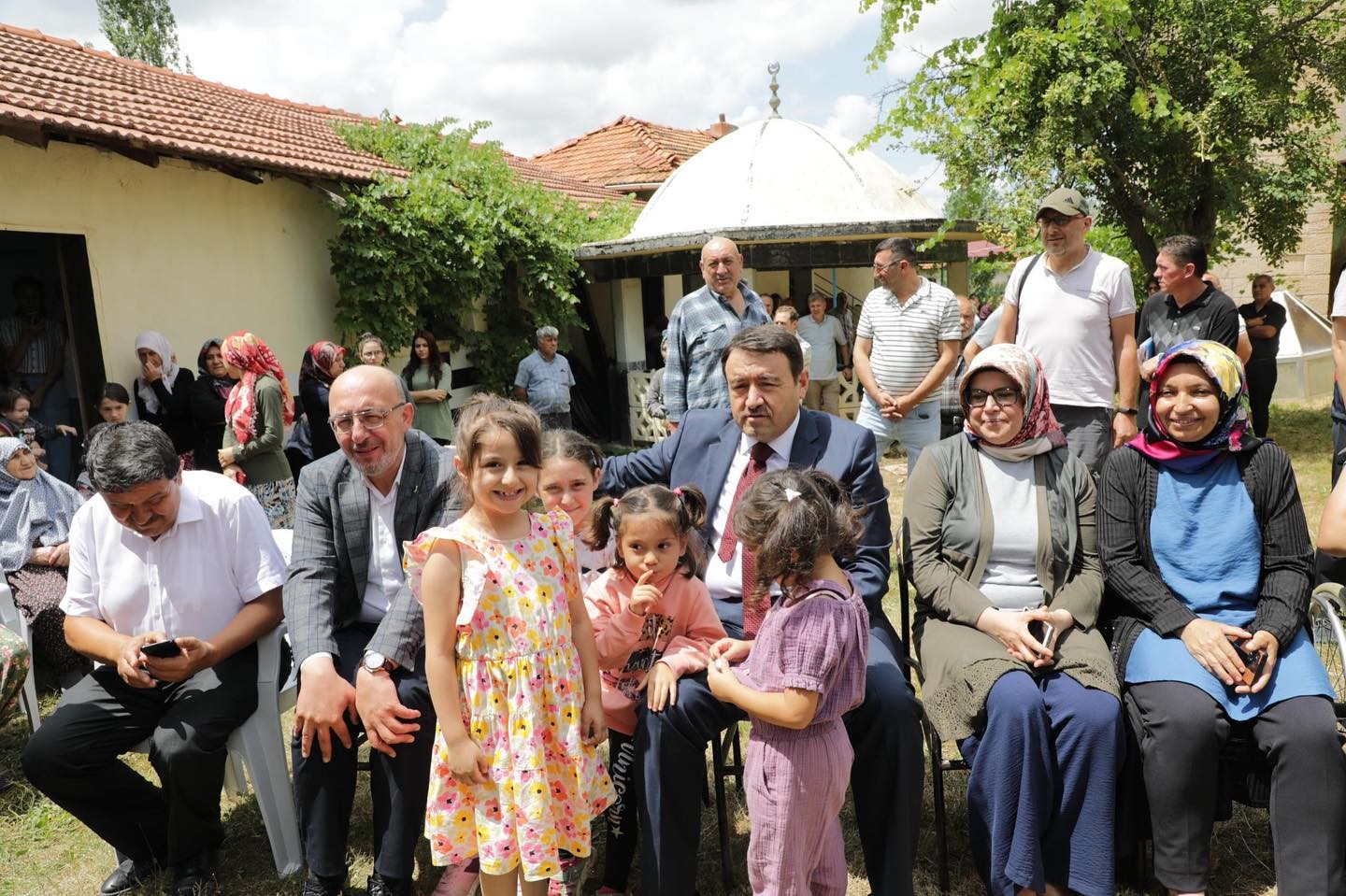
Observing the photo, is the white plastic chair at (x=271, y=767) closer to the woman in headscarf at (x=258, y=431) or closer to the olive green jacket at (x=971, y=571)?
the olive green jacket at (x=971, y=571)

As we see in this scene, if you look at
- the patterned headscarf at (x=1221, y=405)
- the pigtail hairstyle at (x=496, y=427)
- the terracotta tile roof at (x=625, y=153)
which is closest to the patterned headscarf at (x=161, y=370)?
the pigtail hairstyle at (x=496, y=427)

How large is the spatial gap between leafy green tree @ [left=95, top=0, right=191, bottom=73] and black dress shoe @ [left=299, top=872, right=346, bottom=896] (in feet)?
112

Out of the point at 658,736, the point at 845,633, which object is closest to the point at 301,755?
the point at 658,736

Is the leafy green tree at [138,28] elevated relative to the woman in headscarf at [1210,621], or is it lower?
elevated

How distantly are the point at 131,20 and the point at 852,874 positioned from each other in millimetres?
36218

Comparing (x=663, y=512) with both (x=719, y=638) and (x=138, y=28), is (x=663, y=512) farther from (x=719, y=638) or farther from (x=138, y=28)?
(x=138, y=28)

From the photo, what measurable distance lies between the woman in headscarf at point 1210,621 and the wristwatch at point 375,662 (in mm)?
2208

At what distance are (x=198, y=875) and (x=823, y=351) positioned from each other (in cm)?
921

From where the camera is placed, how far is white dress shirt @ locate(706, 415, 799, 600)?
301 cm

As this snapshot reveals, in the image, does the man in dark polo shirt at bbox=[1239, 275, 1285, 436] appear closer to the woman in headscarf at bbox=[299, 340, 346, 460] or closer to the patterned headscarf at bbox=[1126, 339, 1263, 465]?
the patterned headscarf at bbox=[1126, 339, 1263, 465]

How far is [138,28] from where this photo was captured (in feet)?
98.3

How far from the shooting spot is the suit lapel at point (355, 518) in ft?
9.73

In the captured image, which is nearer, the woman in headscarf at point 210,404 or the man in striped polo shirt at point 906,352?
the man in striped polo shirt at point 906,352

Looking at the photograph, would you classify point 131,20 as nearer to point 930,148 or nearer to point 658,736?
point 930,148
